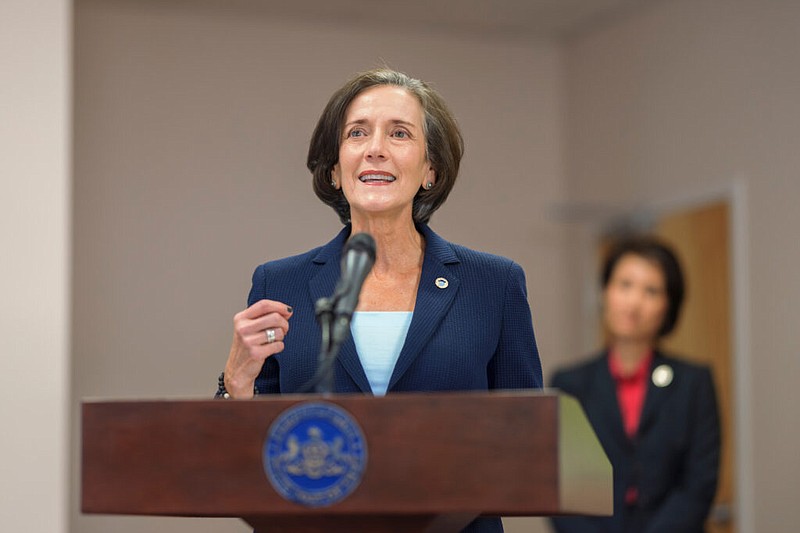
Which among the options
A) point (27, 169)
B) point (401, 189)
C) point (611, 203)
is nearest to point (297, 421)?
point (401, 189)

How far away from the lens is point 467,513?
1609mm

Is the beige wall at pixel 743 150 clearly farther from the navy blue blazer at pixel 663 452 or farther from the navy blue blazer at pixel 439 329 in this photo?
the navy blue blazer at pixel 439 329

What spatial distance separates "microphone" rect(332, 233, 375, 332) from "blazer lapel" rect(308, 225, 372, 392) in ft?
0.95

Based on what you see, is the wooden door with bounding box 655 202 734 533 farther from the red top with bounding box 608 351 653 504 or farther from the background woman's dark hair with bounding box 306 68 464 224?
the background woman's dark hair with bounding box 306 68 464 224

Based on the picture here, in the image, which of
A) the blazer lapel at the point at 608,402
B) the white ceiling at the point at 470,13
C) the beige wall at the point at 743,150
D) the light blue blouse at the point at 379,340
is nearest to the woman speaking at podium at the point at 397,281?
the light blue blouse at the point at 379,340

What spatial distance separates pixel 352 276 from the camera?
1.80 meters

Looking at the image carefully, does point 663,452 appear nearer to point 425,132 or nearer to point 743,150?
point 743,150

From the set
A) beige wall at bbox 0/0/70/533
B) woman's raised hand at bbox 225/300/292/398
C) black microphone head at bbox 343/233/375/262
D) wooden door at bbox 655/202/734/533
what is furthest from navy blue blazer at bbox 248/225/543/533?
wooden door at bbox 655/202/734/533

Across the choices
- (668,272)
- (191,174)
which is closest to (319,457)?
(668,272)

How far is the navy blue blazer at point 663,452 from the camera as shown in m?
4.48

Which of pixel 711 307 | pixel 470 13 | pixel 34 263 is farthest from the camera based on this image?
pixel 470 13

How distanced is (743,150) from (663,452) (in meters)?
1.91

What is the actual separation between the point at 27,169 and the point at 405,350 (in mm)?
2760

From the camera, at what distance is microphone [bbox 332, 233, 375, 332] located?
1.75 metres
